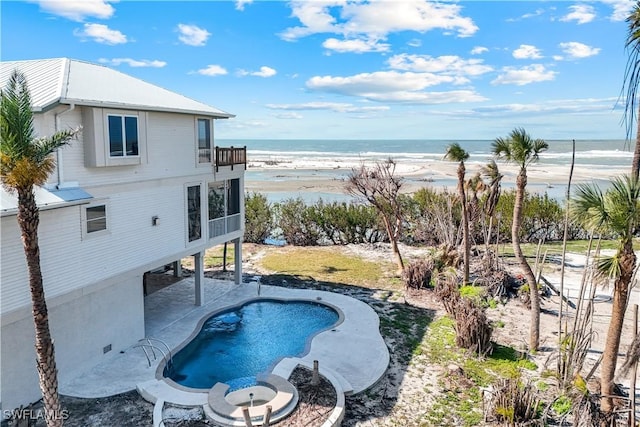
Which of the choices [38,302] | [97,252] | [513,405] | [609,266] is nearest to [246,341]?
[97,252]

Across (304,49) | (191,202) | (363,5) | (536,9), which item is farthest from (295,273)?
(304,49)

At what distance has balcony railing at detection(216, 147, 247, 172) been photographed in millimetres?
16008

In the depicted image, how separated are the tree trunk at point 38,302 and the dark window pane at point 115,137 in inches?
175

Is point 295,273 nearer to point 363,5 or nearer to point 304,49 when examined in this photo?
point 363,5

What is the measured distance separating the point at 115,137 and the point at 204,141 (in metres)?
4.34

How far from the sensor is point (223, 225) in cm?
1678

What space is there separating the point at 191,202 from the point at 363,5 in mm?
10604

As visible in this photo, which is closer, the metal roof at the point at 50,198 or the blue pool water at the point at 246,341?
the metal roof at the point at 50,198

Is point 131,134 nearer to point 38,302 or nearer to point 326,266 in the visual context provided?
point 38,302

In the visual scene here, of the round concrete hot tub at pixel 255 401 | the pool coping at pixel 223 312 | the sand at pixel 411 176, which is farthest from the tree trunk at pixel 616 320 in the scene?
the sand at pixel 411 176

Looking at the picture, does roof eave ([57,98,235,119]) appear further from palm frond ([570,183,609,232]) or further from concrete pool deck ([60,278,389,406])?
palm frond ([570,183,609,232])

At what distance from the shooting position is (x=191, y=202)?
14.9 metres

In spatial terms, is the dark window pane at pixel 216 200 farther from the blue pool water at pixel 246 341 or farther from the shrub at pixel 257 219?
the shrub at pixel 257 219

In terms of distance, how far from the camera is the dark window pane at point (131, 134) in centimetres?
1171
